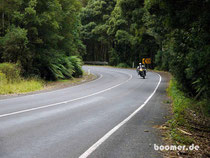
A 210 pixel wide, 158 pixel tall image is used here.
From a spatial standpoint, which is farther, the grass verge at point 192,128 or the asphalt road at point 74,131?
the grass verge at point 192,128

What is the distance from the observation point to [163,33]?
21234mm

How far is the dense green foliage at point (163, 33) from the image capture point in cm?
830

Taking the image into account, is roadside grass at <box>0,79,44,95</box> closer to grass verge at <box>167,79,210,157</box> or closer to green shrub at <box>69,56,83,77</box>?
grass verge at <box>167,79,210,157</box>

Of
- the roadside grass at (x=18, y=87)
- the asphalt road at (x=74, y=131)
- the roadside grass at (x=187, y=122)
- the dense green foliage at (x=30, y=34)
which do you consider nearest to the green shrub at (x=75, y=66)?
the dense green foliage at (x=30, y=34)

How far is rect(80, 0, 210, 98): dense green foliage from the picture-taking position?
8297 mm

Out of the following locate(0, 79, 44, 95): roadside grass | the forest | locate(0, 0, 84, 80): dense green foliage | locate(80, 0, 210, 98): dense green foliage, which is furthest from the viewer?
locate(0, 0, 84, 80): dense green foliage

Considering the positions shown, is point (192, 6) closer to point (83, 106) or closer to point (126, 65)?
point (83, 106)

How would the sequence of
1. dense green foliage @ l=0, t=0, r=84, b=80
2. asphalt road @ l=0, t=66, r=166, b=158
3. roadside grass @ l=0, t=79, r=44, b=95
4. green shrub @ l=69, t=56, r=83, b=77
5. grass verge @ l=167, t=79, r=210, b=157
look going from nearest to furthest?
asphalt road @ l=0, t=66, r=166, b=158 < grass verge @ l=167, t=79, r=210, b=157 < roadside grass @ l=0, t=79, r=44, b=95 < dense green foliage @ l=0, t=0, r=84, b=80 < green shrub @ l=69, t=56, r=83, b=77

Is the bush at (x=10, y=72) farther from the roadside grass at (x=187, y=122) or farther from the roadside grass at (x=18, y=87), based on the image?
the roadside grass at (x=187, y=122)

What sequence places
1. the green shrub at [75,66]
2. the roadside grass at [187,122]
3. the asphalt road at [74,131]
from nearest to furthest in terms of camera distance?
the asphalt road at [74,131], the roadside grass at [187,122], the green shrub at [75,66]

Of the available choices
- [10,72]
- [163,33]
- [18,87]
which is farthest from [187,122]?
[10,72]

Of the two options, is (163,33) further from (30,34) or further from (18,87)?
(18,87)

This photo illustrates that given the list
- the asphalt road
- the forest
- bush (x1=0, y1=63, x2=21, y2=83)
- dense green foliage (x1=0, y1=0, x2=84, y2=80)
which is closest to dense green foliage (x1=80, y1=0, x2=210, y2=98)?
the forest

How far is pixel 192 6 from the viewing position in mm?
9188
